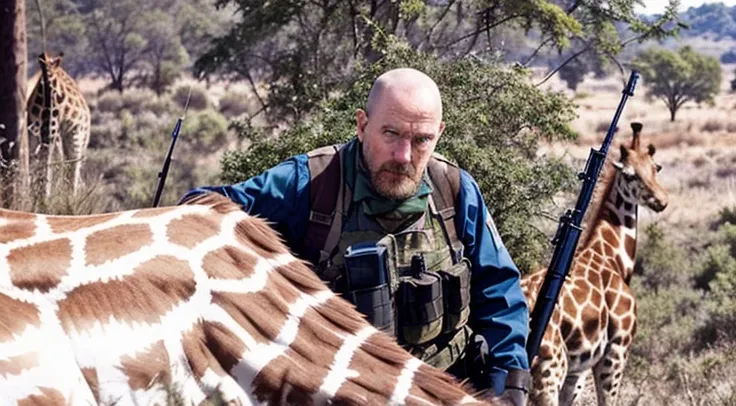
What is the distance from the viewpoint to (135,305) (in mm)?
2865

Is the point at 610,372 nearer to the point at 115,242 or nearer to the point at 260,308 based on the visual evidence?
the point at 260,308

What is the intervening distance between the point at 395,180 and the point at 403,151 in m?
0.11

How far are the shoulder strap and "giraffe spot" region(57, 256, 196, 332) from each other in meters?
1.25

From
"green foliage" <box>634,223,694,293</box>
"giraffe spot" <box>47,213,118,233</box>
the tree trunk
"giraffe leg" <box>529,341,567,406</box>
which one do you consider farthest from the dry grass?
"giraffe spot" <box>47,213,118,233</box>

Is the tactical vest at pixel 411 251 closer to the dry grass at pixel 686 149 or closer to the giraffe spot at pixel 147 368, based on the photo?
the giraffe spot at pixel 147 368

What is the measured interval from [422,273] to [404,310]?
14cm

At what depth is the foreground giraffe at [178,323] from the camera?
2.77 metres

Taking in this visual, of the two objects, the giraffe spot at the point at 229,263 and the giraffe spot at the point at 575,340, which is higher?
the giraffe spot at the point at 229,263

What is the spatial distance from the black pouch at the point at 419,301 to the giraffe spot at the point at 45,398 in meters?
1.44

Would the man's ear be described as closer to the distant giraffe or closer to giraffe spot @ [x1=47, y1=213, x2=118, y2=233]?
giraffe spot @ [x1=47, y1=213, x2=118, y2=233]

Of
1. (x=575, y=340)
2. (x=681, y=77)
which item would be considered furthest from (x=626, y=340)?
(x=681, y=77)

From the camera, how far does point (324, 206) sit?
3914 mm

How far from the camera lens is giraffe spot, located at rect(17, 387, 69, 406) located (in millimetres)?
2676

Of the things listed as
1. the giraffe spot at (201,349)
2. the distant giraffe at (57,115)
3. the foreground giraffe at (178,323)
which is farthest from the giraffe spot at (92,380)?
the distant giraffe at (57,115)
